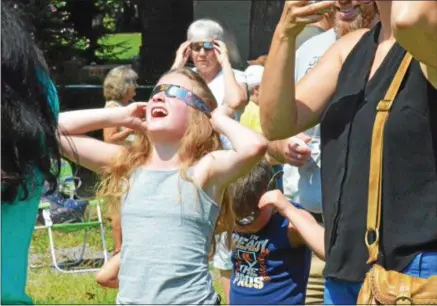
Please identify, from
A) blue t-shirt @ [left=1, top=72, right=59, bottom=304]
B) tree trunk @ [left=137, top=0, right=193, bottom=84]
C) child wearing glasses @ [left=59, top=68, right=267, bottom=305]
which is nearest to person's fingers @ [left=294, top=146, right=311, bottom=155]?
child wearing glasses @ [left=59, top=68, right=267, bottom=305]

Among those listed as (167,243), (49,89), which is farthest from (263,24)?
(49,89)

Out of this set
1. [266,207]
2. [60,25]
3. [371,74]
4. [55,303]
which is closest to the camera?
[371,74]

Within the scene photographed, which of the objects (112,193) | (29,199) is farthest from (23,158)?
(112,193)

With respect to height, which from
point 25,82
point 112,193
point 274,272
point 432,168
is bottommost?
point 274,272

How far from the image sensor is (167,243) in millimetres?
3805

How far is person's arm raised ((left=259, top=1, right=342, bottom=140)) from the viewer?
9.98 feet

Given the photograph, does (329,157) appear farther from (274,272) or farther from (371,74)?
(274,272)

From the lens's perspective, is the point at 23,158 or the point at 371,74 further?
the point at 371,74

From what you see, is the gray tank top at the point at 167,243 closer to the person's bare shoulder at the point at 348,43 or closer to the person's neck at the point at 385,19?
the person's bare shoulder at the point at 348,43

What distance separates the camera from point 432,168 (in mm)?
2861

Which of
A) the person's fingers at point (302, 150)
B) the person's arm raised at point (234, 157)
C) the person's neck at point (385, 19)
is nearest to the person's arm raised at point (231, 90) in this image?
the person's fingers at point (302, 150)

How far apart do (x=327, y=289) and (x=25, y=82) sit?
1.13 meters

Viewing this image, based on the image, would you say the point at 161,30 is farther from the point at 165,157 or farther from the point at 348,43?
the point at 348,43

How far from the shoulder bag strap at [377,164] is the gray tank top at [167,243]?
1010 mm
